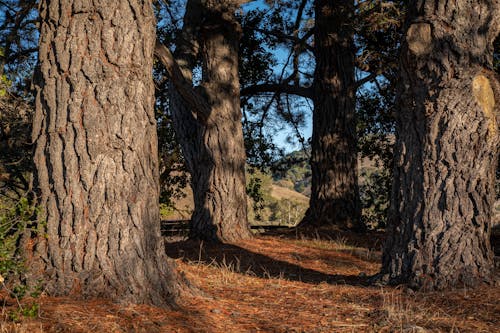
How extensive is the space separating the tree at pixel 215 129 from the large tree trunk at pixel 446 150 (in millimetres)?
3761

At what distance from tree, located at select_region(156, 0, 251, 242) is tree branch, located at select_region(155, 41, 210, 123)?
0.02 metres

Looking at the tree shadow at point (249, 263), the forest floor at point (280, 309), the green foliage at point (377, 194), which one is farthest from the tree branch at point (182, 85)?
the green foliage at point (377, 194)

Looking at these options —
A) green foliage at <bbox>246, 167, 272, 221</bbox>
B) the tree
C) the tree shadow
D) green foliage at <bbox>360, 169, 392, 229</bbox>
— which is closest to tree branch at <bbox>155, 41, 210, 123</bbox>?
the tree

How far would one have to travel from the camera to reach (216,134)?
8.55m

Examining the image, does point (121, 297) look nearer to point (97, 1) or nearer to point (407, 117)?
point (97, 1)

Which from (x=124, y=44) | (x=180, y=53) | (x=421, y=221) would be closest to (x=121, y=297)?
(x=124, y=44)

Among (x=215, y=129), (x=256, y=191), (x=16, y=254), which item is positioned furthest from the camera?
(x=256, y=191)

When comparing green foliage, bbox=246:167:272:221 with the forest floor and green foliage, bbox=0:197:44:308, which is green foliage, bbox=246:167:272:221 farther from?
green foliage, bbox=0:197:44:308

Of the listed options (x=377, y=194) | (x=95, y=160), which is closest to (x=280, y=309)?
(x=95, y=160)

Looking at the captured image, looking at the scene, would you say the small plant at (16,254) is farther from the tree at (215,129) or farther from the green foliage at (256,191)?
the green foliage at (256,191)

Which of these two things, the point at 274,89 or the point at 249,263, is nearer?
the point at 249,263

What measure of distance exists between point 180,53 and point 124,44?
216 inches

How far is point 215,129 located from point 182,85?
50.1 inches

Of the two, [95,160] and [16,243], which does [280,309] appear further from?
[16,243]
